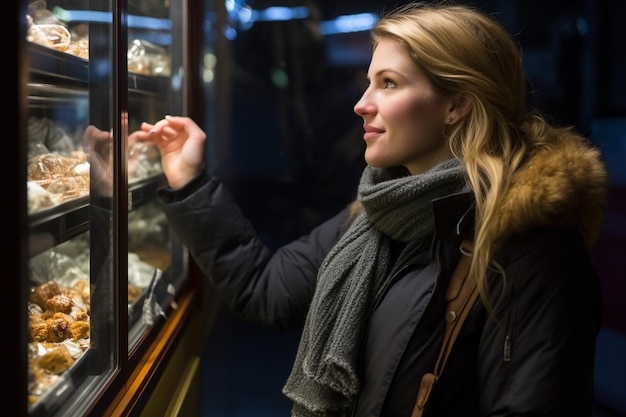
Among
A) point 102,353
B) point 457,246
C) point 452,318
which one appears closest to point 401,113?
point 457,246

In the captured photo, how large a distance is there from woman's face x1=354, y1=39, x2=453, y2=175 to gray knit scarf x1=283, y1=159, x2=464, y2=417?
0.07 m

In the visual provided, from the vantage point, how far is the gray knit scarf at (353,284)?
1.45 metres

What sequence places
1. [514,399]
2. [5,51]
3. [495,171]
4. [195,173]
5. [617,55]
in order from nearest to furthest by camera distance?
[5,51]
[514,399]
[495,171]
[195,173]
[617,55]

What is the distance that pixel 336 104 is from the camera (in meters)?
2.79

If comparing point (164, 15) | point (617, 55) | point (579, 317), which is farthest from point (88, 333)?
point (617, 55)

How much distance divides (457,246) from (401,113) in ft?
1.09

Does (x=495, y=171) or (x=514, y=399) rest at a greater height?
(x=495, y=171)

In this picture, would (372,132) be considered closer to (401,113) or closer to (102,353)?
(401,113)

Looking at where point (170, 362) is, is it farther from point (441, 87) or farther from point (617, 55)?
point (617, 55)

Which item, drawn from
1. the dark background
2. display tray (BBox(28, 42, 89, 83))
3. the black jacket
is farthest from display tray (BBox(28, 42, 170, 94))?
the dark background

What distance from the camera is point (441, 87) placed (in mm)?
1497

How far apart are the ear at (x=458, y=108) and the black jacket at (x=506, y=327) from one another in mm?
236

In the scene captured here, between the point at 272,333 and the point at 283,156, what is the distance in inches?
31.1

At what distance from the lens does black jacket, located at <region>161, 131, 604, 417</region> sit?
124 centimetres
